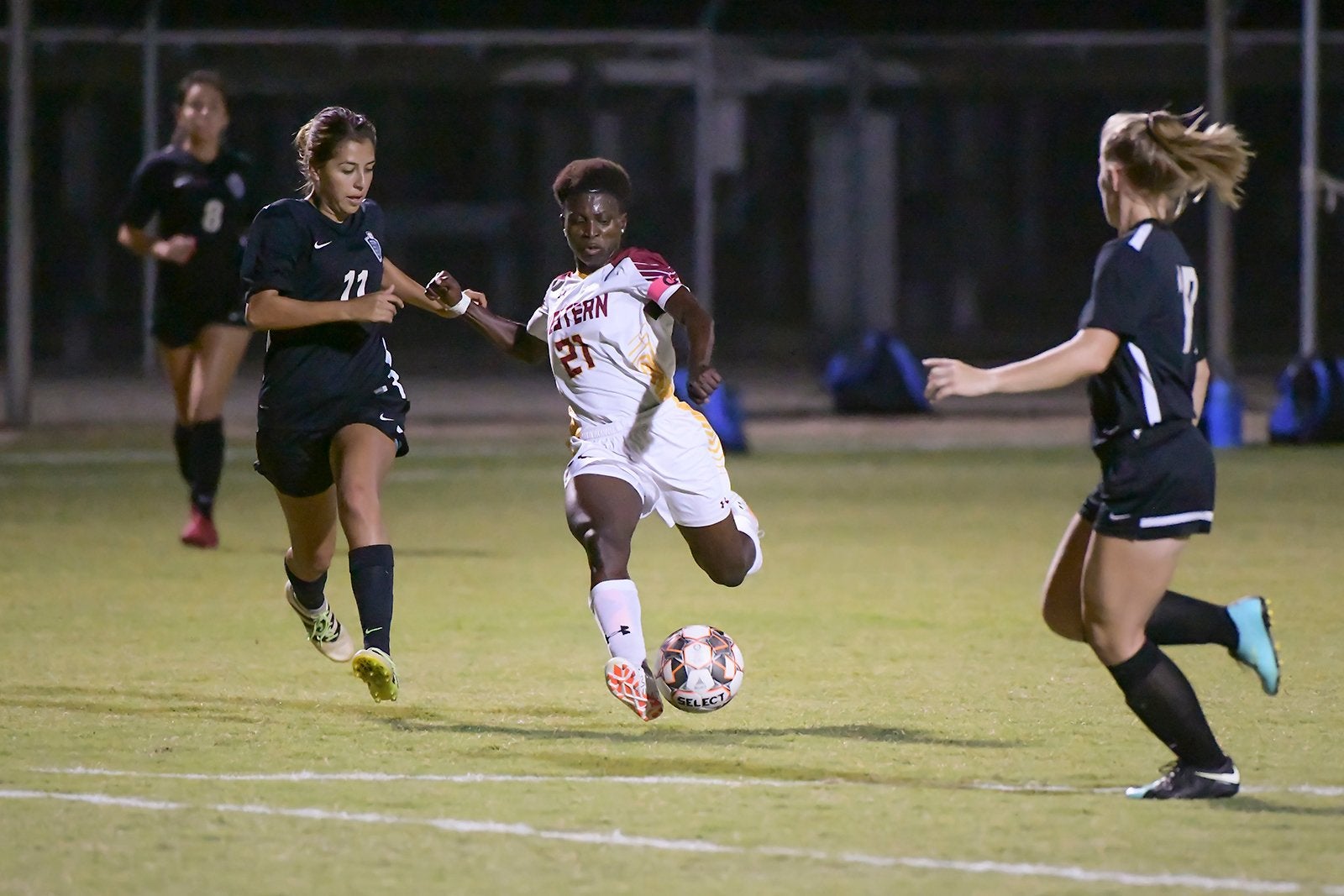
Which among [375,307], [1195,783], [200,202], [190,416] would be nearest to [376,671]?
[375,307]

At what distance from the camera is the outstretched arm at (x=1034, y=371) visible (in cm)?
496

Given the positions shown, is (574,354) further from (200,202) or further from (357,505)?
(200,202)

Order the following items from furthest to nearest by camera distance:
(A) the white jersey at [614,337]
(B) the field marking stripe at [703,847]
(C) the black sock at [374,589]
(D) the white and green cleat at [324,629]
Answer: (D) the white and green cleat at [324,629]
(C) the black sock at [374,589]
(A) the white jersey at [614,337]
(B) the field marking stripe at [703,847]

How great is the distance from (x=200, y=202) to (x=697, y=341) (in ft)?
17.2

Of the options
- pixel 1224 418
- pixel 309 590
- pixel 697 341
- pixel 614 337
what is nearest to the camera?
pixel 697 341

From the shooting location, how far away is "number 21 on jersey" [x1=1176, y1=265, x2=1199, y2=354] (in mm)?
5203

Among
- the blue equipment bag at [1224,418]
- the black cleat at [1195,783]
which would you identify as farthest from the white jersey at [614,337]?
the blue equipment bag at [1224,418]

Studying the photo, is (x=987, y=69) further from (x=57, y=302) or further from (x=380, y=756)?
(x=380, y=756)

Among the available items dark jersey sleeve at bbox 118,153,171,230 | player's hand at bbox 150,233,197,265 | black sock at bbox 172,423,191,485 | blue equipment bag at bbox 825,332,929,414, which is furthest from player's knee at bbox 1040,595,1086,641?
blue equipment bag at bbox 825,332,929,414

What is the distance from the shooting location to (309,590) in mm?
7086

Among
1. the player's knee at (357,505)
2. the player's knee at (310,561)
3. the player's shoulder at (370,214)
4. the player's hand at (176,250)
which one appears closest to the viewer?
the player's knee at (357,505)

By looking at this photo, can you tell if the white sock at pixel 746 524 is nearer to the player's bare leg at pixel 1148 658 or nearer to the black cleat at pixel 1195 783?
the player's bare leg at pixel 1148 658

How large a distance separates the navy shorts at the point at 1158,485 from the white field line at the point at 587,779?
712 mm

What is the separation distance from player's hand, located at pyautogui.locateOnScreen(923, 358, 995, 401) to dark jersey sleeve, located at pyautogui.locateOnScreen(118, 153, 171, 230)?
254 inches
